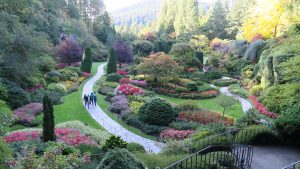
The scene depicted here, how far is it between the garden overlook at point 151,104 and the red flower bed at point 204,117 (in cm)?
8

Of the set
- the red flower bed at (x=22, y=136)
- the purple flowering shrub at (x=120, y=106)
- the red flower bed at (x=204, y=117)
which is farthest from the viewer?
the purple flowering shrub at (x=120, y=106)

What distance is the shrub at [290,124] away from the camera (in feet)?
42.8

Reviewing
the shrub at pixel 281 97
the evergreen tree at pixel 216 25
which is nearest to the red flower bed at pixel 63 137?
the shrub at pixel 281 97

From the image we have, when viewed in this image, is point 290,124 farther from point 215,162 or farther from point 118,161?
point 118,161

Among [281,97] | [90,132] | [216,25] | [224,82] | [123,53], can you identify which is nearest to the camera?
[90,132]

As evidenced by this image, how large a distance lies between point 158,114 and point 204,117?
3.54 m

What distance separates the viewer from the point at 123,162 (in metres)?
6.74

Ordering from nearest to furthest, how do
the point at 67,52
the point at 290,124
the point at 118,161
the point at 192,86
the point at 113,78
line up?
the point at 118,161
the point at 290,124
the point at 192,86
the point at 113,78
the point at 67,52

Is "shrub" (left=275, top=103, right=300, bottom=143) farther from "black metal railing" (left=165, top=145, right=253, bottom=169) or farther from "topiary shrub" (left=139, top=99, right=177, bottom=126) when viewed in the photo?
"topiary shrub" (left=139, top=99, right=177, bottom=126)

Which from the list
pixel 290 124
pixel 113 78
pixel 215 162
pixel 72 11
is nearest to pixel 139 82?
pixel 113 78

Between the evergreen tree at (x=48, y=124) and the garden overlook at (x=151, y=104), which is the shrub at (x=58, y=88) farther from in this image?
the evergreen tree at (x=48, y=124)

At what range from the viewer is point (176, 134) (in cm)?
1777

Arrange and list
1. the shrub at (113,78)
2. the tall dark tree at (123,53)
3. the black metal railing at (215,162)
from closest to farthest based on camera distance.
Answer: the black metal railing at (215,162) < the shrub at (113,78) < the tall dark tree at (123,53)

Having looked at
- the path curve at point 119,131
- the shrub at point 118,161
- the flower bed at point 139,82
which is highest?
the shrub at point 118,161
